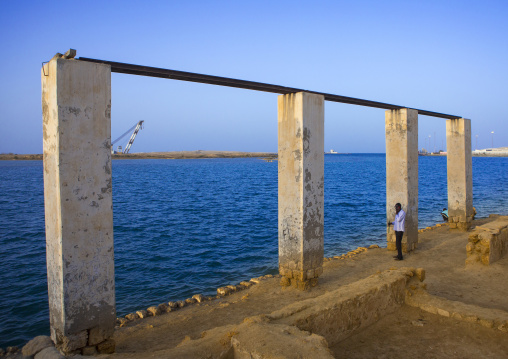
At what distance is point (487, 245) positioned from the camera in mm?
8258

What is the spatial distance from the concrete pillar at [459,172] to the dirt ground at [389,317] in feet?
9.85

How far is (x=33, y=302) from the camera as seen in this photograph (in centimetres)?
874

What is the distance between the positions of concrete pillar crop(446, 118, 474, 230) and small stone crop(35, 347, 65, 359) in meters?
13.5

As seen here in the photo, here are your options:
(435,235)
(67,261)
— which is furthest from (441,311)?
(435,235)

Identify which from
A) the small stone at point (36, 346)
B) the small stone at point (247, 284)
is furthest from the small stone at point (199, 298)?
the small stone at point (36, 346)

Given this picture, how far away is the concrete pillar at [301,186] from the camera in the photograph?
7.43 m

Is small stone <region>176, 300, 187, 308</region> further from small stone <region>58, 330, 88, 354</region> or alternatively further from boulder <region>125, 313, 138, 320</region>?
small stone <region>58, 330, 88, 354</region>

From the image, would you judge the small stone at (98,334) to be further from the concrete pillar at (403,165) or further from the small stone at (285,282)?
the concrete pillar at (403,165)

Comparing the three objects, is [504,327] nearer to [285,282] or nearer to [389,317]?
[389,317]

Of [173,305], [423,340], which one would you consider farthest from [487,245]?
[173,305]

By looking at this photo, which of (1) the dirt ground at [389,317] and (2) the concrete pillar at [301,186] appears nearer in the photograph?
(1) the dirt ground at [389,317]

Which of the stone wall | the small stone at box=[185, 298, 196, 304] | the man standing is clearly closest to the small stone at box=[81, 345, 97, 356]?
the small stone at box=[185, 298, 196, 304]

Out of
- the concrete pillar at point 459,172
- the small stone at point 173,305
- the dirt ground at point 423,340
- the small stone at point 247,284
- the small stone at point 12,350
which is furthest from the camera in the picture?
the concrete pillar at point 459,172

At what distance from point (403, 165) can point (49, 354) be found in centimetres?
937
